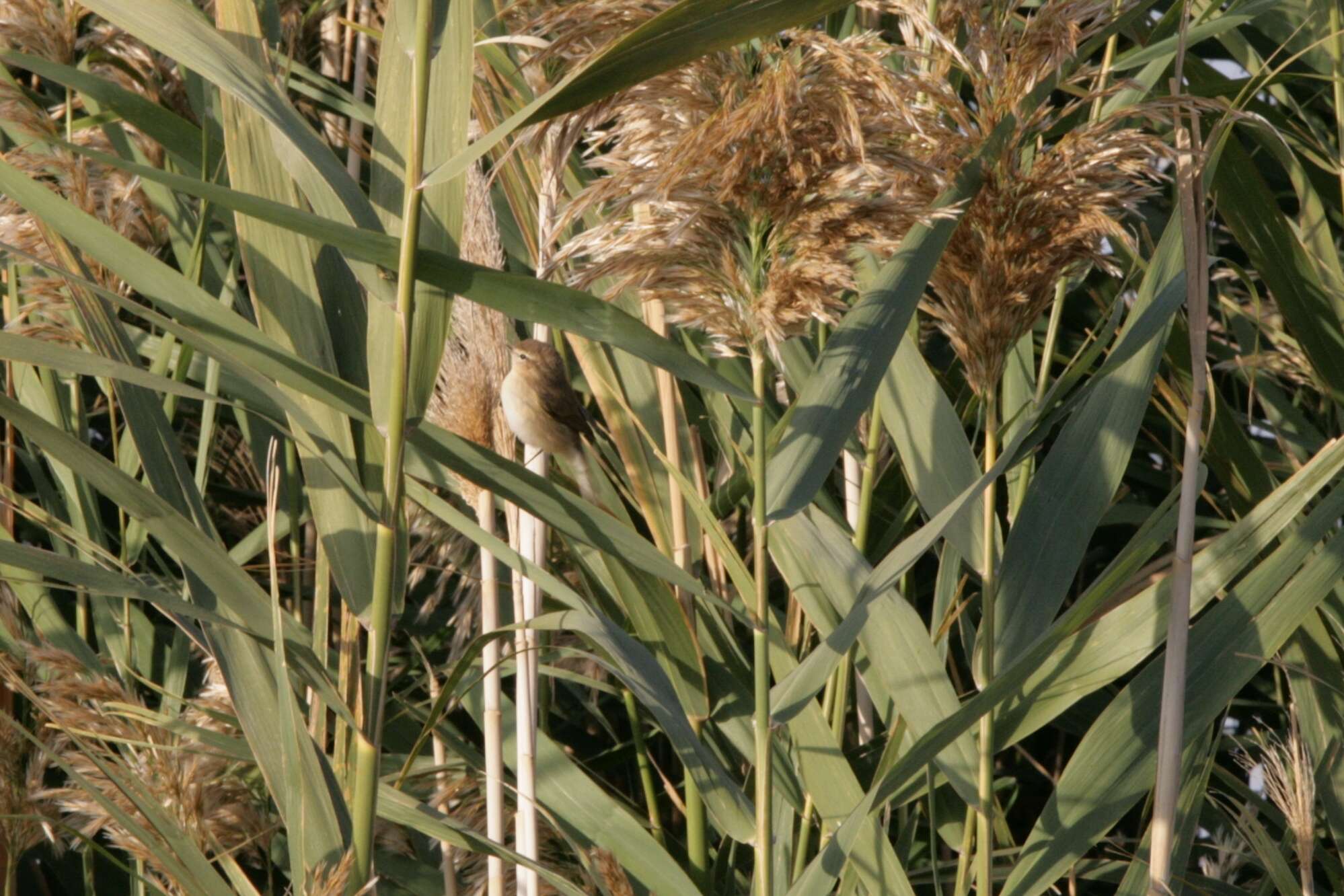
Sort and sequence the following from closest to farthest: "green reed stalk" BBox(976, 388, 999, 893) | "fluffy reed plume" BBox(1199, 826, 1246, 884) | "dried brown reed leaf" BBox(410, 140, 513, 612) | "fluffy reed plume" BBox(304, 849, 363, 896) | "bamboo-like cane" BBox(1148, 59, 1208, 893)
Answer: "fluffy reed plume" BBox(304, 849, 363, 896) → "bamboo-like cane" BBox(1148, 59, 1208, 893) → "green reed stalk" BBox(976, 388, 999, 893) → "dried brown reed leaf" BBox(410, 140, 513, 612) → "fluffy reed plume" BBox(1199, 826, 1246, 884)

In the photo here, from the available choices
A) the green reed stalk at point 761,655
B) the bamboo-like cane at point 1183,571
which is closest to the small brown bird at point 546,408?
the green reed stalk at point 761,655

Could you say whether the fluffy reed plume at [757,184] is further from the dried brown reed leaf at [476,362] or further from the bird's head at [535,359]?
the bird's head at [535,359]

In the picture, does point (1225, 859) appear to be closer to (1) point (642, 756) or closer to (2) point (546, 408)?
(1) point (642, 756)

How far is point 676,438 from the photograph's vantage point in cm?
169

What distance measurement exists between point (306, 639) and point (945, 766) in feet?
2.27

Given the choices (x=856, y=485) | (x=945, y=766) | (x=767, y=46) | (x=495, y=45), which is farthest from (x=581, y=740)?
(x=767, y=46)

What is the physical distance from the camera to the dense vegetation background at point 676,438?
3.70 feet

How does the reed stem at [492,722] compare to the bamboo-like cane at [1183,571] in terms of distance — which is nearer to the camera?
the bamboo-like cane at [1183,571]

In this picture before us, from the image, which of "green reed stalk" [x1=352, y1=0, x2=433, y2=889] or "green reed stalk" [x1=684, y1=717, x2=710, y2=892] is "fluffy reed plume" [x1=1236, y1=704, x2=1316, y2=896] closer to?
"green reed stalk" [x1=684, y1=717, x2=710, y2=892]

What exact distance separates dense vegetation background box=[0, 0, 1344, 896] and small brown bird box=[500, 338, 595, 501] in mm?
70

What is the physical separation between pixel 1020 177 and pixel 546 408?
2.51 ft

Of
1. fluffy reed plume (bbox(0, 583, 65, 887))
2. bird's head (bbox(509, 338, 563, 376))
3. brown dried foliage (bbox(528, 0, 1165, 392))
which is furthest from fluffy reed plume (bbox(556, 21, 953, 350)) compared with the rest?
fluffy reed plume (bbox(0, 583, 65, 887))

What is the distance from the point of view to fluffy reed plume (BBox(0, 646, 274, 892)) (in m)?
1.26

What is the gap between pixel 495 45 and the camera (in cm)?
155
